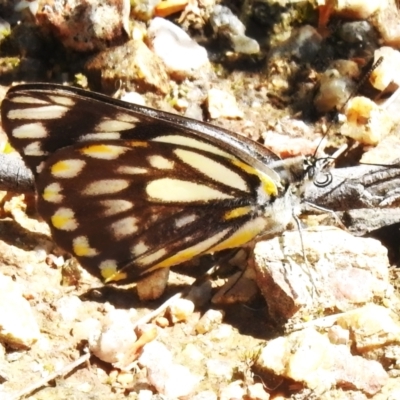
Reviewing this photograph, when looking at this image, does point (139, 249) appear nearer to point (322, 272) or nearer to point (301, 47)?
point (322, 272)

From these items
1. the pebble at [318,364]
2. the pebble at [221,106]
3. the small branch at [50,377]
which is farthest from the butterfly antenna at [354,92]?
the small branch at [50,377]

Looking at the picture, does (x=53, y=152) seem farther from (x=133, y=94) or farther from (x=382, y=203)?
(x=382, y=203)

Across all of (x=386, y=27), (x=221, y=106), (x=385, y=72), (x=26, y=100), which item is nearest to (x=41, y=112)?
(x=26, y=100)

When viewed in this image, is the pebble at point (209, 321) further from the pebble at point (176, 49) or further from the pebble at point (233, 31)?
Result: the pebble at point (233, 31)

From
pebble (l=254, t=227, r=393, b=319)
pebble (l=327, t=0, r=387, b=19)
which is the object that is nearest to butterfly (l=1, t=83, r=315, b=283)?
pebble (l=254, t=227, r=393, b=319)

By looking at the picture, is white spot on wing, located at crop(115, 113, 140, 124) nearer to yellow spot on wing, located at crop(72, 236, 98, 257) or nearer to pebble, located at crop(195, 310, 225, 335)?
yellow spot on wing, located at crop(72, 236, 98, 257)

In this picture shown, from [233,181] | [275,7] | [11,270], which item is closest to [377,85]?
[275,7]

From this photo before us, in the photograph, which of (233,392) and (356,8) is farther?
(356,8)
